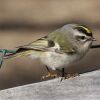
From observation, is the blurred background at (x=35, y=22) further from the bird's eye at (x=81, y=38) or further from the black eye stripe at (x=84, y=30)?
the black eye stripe at (x=84, y=30)

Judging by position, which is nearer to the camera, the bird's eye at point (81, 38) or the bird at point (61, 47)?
the bird at point (61, 47)

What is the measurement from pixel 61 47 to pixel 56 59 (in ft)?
0.32

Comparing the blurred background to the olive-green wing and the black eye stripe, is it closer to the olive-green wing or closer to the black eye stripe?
the olive-green wing

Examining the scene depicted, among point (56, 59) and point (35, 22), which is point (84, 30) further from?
point (35, 22)

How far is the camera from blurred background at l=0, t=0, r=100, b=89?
766 cm

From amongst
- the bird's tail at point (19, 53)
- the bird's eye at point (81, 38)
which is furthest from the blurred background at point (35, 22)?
the bird's tail at point (19, 53)

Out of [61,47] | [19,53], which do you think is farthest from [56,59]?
[19,53]

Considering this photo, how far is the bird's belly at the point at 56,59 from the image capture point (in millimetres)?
4012

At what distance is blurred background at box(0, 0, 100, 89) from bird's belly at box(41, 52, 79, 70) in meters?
3.25

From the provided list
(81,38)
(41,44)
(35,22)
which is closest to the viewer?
(41,44)

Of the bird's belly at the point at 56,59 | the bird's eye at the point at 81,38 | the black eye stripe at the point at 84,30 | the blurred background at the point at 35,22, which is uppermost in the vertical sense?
the black eye stripe at the point at 84,30

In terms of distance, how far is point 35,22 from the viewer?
8.86m

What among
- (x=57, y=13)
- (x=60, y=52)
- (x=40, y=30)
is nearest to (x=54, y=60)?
(x=60, y=52)

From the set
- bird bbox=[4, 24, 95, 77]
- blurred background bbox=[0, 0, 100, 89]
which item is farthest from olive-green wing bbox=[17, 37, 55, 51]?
blurred background bbox=[0, 0, 100, 89]
